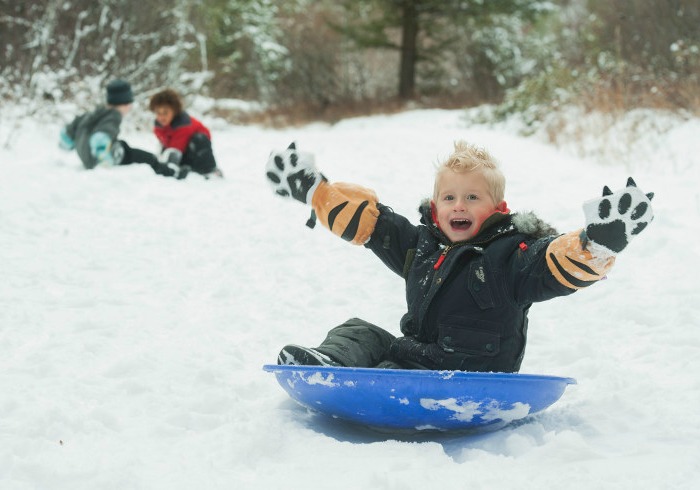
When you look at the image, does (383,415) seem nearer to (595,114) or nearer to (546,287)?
(546,287)

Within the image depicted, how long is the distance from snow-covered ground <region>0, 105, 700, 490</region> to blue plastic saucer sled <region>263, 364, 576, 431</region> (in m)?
0.07

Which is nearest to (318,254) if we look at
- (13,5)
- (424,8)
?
(13,5)

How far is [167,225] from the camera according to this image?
209 inches

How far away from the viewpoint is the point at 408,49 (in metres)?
18.1

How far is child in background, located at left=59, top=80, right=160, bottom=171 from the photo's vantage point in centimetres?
690

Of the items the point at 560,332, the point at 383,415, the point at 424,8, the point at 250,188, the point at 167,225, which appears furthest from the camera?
the point at 424,8

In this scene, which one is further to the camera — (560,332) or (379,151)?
(379,151)

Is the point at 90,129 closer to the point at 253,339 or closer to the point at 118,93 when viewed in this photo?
the point at 118,93

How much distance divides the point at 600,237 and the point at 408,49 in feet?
54.4


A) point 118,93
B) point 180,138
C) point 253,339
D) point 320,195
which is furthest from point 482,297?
point 118,93

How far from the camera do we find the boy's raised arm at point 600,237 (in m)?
2.09

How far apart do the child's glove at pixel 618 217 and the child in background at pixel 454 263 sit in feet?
0.21

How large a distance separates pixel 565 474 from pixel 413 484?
1.22 ft

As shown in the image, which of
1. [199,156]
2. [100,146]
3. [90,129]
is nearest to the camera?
[100,146]
